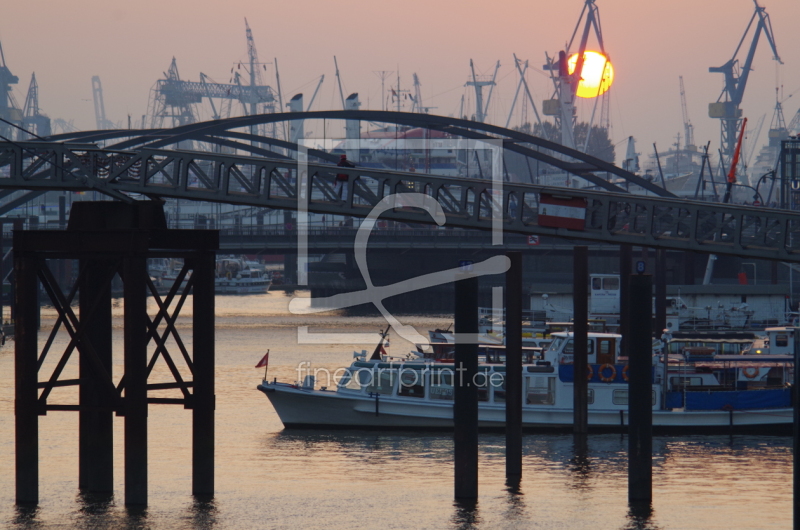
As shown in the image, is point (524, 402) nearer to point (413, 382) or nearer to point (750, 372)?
point (413, 382)

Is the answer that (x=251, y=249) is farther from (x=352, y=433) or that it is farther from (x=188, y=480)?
(x=188, y=480)

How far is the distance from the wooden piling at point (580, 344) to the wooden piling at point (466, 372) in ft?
41.9

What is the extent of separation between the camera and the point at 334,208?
111ft

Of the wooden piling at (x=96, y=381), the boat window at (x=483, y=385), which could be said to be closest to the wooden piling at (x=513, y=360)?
the wooden piling at (x=96, y=381)

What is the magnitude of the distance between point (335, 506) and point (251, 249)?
77.2 meters

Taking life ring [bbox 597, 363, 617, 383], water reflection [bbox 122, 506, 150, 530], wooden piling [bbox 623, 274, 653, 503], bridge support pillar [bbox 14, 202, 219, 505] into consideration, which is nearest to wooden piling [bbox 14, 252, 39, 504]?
bridge support pillar [bbox 14, 202, 219, 505]

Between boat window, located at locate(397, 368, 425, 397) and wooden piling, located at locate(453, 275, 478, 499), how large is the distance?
14.9 metres

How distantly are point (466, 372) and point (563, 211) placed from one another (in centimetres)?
795

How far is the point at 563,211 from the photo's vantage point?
3312 centimetres

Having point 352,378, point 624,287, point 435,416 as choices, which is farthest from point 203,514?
point 624,287

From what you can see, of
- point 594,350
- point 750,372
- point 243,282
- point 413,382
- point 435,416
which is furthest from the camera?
point 243,282

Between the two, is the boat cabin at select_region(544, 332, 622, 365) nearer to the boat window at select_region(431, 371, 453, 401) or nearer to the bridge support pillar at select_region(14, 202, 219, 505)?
the boat window at select_region(431, 371, 453, 401)

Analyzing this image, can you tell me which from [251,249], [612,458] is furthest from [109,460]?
[251,249]

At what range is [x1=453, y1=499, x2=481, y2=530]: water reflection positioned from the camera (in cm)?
2836
